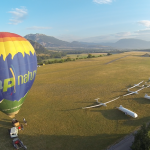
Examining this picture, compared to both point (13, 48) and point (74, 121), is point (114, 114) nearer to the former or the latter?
point (74, 121)

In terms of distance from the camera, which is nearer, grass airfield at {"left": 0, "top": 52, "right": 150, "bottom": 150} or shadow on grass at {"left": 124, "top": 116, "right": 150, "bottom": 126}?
grass airfield at {"left": 0, "top": 52, "right": 150, "bottom": 150}

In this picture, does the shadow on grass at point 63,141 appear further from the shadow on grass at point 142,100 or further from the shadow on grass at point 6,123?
the shadow on grass at point 142,100

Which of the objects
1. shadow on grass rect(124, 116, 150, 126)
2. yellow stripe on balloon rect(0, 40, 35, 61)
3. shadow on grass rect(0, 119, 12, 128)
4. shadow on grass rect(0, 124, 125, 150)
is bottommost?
shadow on grass rect(0, 124, 125, 150)

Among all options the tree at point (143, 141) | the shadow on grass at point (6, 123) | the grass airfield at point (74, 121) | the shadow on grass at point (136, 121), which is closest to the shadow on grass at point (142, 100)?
the grass airfield at point (74, 121)

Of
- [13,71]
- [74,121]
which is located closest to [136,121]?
[74,121]

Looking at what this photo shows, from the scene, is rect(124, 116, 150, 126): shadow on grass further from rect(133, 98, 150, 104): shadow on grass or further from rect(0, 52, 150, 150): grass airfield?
rect(133, 98, 150, 104): shadow on grass

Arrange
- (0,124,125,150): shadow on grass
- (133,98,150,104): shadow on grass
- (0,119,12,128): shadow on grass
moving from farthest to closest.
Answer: (133,98,150,104): shadow on grass → (0,119,12,128): shadow on grass → (0,124,125,150): shadow on grass

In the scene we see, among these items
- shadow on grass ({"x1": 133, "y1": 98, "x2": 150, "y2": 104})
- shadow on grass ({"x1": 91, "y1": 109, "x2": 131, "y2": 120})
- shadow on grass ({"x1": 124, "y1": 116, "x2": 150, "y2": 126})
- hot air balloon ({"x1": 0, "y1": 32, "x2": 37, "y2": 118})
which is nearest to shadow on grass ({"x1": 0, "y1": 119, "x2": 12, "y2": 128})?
hot air balloon ({"x1": 0, "y1": 32, "x2": 37, "y2": 118})
